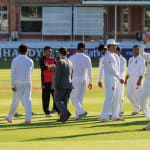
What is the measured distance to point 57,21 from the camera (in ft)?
169

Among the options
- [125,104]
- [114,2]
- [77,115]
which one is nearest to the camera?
[77,115]

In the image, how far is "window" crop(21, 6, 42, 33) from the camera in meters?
52.2

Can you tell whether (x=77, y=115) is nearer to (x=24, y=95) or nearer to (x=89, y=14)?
(x=24, y=95)

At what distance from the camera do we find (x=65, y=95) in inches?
566

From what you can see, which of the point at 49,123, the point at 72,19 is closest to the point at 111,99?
the point at 49,123

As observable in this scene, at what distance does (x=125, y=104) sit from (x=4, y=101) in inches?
155

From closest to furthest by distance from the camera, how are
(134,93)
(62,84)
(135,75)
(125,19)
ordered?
(62,84)
(135,75)
(134,93)
(125,19)

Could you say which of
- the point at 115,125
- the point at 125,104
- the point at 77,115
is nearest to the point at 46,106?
the point at 77,115

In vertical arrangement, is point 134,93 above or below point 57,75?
below

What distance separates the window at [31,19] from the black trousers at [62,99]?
38411 millimetres

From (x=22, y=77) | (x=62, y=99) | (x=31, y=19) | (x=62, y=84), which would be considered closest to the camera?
(x=22, y=77)

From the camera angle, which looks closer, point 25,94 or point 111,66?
point 25,94

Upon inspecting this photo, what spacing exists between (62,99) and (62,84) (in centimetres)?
40

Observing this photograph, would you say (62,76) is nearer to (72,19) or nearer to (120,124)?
(120,124)
